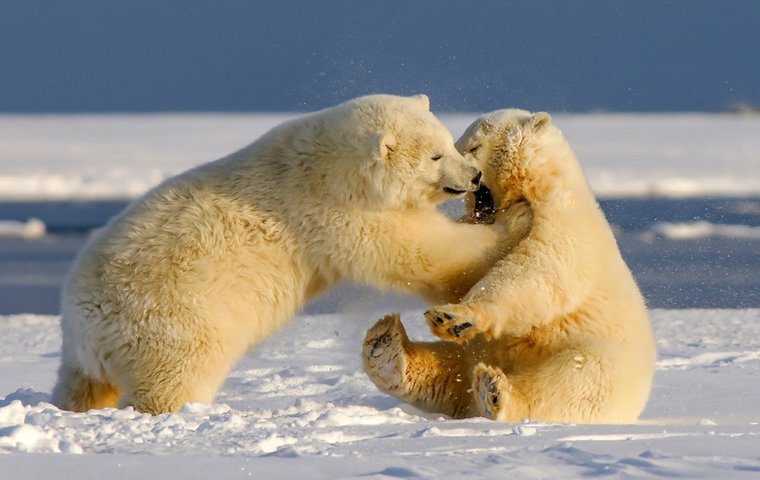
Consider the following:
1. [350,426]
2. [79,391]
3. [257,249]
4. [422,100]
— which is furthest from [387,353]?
[79,391]

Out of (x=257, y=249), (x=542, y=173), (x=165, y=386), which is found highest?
(x=542, y=173)

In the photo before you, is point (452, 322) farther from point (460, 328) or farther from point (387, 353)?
point (387, 353)

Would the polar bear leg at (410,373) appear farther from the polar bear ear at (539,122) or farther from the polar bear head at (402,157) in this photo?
the polar bear ear at (539,122)

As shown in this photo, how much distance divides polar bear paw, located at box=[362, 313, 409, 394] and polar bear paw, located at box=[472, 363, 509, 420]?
1.39 ft

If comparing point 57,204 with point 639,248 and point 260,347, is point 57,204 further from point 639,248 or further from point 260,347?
point 260,347

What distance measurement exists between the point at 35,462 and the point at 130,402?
107 centimetres

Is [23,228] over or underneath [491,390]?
over

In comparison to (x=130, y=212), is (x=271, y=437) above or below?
below

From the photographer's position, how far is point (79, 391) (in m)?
4.18

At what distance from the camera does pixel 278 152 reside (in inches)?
167

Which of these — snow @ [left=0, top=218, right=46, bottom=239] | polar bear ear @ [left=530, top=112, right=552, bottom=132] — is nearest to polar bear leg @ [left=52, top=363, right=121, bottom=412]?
polar bear ear @ [left=530, top=112, right=552, bottom=132]

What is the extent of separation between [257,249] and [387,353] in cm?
64

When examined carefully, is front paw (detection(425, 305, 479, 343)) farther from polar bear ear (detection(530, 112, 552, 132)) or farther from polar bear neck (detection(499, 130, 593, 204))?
polar bear ear (detection(530, 112, 552, 132))

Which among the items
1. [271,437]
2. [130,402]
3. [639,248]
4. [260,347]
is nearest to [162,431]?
[271,437]
